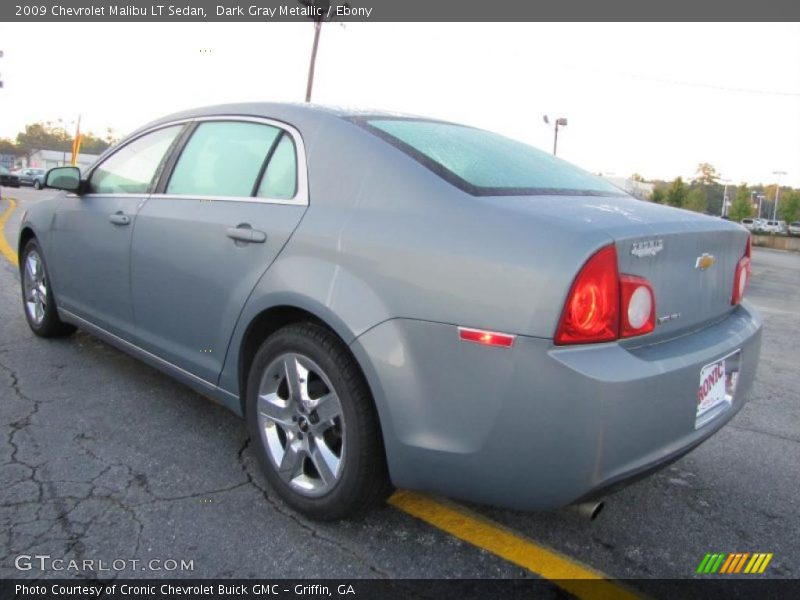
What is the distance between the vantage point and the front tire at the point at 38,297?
423cm

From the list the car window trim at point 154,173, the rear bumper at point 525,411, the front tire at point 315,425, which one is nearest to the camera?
the rear bumper at point 525,411

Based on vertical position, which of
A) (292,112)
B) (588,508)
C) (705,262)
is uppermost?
(292,112)

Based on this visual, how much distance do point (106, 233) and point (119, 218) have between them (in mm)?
183

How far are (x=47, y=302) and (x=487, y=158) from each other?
10.4ft

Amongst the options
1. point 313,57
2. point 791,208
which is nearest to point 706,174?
point 791,208

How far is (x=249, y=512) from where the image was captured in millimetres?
2398

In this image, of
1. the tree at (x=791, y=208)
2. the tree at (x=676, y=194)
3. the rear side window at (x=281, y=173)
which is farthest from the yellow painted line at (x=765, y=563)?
the tree at (x=791, y=208)

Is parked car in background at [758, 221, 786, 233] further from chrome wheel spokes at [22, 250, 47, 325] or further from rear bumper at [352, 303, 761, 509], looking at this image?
rear bumper at [352, 303, 761, 509]

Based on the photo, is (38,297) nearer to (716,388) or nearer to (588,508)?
(588,508)

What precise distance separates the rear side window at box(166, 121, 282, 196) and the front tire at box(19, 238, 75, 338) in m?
1.70

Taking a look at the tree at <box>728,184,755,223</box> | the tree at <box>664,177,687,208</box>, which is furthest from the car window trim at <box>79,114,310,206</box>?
the tree at <box>728,184,755,223</box>

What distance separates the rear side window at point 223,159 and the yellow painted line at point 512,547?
1.43 metres

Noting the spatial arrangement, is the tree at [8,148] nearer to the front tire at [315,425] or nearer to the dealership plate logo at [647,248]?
the front tire at [315,425]

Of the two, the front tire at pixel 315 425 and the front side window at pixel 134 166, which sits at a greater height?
the front side window at pixel 134 166
